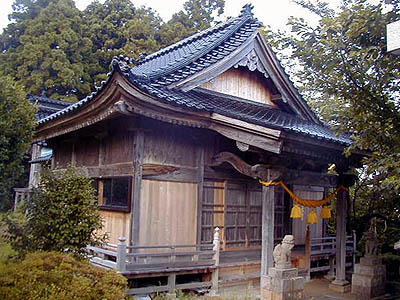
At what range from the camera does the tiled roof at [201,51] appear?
10375 millimetres

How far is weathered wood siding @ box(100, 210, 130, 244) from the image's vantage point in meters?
9.38

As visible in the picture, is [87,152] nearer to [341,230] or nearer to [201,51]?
[201,51]

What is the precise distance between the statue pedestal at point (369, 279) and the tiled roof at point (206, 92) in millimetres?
3235

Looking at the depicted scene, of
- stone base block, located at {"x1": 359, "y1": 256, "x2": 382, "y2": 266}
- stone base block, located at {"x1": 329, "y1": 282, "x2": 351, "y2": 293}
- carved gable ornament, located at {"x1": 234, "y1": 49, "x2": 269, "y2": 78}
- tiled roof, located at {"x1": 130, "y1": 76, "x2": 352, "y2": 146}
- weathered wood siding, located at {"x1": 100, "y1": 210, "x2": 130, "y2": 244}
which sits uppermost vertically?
carved gable ornament, located at {"x1": 234, "y1": 49, "x2": 269, "y2": 78}

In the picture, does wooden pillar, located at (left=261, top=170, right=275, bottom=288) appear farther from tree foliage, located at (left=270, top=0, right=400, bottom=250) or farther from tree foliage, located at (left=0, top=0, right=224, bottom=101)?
tree foliage, located at (left=0, top=0, right=224, bottom=101)

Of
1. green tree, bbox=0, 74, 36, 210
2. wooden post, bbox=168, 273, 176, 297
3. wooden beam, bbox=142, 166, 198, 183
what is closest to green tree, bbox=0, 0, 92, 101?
wooden beam, bbox=142, 166, 198, 183

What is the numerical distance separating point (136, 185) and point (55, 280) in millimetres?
3858

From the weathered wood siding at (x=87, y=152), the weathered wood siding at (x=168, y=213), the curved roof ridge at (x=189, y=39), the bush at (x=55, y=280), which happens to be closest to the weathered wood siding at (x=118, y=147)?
the weathered wood siding at (x=87, y=152)

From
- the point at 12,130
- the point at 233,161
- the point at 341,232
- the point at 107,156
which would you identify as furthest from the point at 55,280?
the point at 341,232

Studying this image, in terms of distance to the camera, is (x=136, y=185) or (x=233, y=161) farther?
(x=233, y=161)

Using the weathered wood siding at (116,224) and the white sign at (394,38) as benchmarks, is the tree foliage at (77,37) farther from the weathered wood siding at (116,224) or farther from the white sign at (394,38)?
the white sign at (394,38)

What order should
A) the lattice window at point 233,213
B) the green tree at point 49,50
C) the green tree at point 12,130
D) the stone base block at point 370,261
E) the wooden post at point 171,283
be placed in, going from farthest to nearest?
the green tree at point 49,50
the lattice window at point 233,213
the stone base block at point 370,261
the wooden post at point 171,283
the green tree at point 12,130

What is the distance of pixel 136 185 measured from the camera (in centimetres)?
913

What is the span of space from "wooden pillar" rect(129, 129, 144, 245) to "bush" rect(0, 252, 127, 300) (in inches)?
114
